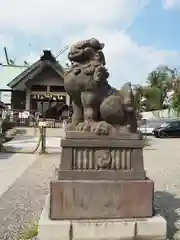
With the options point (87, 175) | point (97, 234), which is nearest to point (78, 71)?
point (87, 175)

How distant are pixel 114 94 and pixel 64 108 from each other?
1028 inches

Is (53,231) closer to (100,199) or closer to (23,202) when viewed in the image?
(100,199)

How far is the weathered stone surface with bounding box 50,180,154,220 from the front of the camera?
3.87m

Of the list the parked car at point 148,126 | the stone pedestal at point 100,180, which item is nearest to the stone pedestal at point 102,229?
the stone pedestal at point 100,180

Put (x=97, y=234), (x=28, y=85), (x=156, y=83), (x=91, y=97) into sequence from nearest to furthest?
(x=97, y=234) < (x=91, y=97) < (x=28, y=85) < (x=156, y=83)

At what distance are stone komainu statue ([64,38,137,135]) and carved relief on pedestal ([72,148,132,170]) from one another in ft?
0.92

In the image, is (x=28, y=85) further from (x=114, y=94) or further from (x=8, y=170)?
(x=114, y=94)

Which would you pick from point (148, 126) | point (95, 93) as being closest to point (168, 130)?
point (148, 126)

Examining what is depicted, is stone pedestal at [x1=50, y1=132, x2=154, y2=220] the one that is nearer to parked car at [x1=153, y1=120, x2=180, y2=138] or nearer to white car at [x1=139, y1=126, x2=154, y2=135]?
parked car at [x1=153, y1=120, x2=180, y2=138]

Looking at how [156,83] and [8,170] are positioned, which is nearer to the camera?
[8,170]

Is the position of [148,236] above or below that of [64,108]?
below

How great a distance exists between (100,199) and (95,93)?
133cm

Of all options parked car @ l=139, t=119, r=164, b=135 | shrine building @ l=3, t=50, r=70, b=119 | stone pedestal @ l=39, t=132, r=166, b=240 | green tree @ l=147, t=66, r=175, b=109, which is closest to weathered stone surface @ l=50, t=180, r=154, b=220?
stone pedestal @ l=39, t=132, r=166, b=240

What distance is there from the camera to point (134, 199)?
A: 394cm
